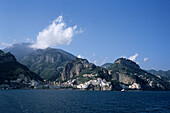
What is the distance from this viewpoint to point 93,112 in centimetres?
7269

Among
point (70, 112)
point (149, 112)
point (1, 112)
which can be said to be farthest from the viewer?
point (149, 112)

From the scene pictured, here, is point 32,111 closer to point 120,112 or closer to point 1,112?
point 1,112

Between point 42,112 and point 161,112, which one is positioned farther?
point 161,112

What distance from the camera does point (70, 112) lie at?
71.3m

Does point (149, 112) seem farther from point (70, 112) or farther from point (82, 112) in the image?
point (70, 112)

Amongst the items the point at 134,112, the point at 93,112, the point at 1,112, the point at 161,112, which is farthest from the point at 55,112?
the point at 161,112

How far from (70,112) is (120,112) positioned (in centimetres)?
2156

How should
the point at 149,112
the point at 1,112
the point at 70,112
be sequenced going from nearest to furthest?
1. the point at 1,112
2. the point at 70,112
3. the point at 149,112

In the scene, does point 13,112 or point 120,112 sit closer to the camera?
point 13,112

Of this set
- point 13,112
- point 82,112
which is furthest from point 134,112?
point 13,112

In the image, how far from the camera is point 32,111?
6994cm

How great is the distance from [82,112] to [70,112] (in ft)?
16.4

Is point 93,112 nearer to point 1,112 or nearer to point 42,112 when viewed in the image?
point 42,112

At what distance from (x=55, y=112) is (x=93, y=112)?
1571cm
